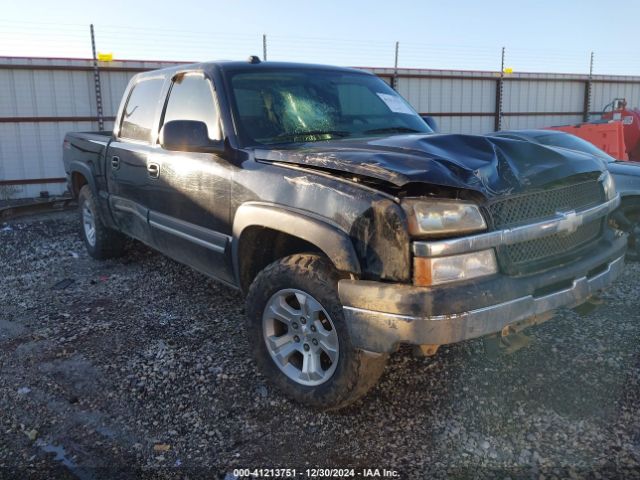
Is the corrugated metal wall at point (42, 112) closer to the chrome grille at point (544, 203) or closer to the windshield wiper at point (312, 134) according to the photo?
the windshield wiper at point (312, 134)

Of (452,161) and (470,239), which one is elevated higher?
(452,161)

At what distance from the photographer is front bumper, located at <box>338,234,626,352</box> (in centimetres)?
238

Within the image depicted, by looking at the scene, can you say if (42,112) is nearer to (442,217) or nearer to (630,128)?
(442,217)

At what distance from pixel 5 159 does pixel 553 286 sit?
Result: 11180 mm

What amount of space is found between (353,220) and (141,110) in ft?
10.1

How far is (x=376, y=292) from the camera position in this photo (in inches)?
97.2

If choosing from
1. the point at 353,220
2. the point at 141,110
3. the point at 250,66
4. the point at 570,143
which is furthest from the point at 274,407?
the point at 570,143

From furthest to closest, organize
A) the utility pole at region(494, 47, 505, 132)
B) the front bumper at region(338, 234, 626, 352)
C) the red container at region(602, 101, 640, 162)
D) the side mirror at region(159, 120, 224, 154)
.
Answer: the utility pole at region(494, 47, 505, 132), the red container at region(602, 101, 640, 162), the side mirror at region(159, 120, 224, 154), the front bumper at region(338, 234, 626, 352)

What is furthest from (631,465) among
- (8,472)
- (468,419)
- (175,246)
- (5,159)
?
(5,159)

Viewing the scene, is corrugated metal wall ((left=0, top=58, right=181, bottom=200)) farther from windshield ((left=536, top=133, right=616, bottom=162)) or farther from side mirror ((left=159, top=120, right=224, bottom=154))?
side mirror ((left=159, top=120, right=224, bottom=154))

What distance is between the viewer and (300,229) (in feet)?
9.23

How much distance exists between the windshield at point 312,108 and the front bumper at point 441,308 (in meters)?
1.37

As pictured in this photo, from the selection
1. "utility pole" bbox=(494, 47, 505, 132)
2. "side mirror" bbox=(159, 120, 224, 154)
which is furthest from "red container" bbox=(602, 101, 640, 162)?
"side mirror" bbox=(159, 120, 224, 154)

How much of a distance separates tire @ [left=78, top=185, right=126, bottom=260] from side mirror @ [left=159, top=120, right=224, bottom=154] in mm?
2562
